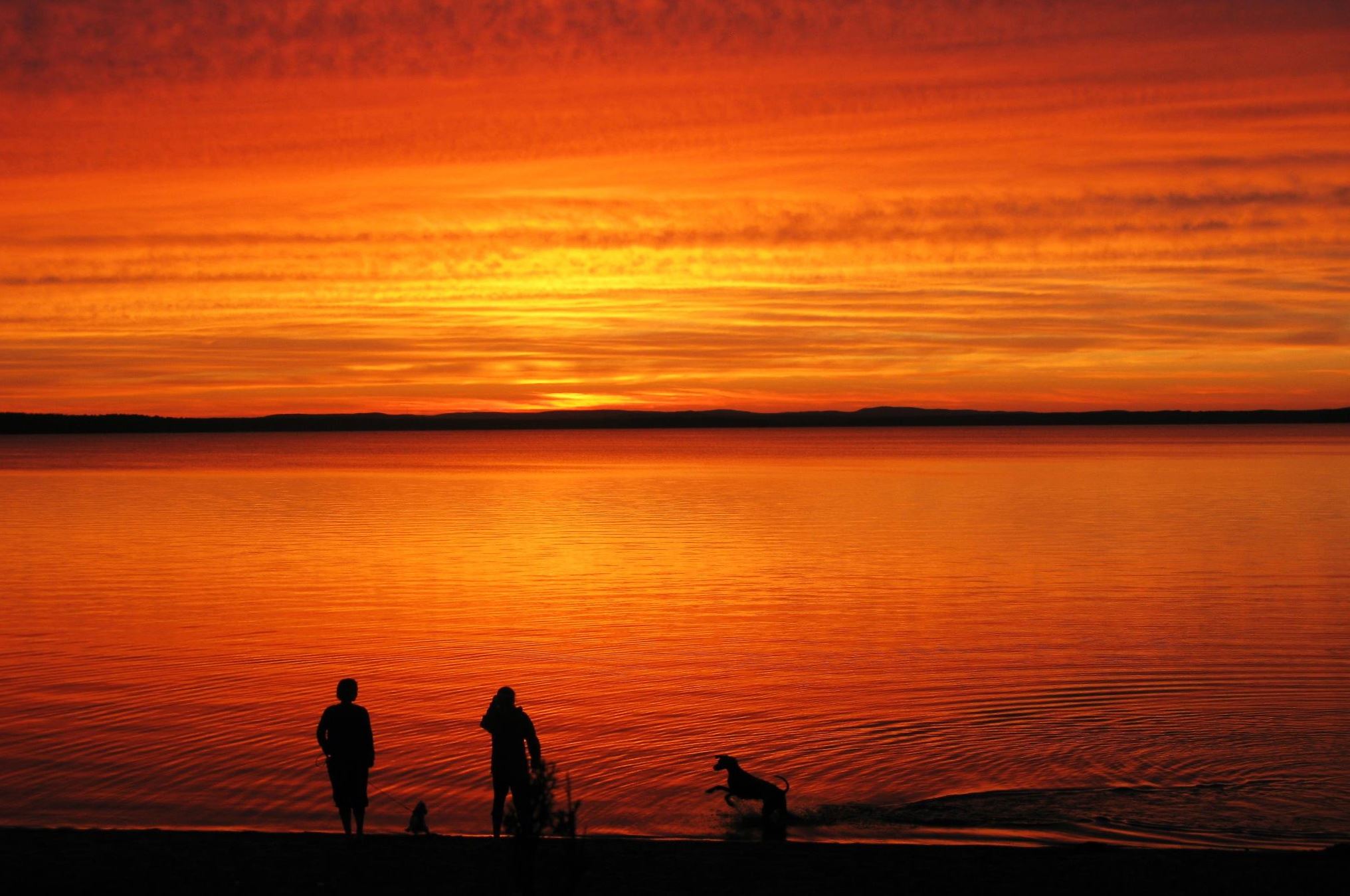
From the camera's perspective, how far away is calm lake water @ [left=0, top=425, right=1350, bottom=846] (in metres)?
15.8

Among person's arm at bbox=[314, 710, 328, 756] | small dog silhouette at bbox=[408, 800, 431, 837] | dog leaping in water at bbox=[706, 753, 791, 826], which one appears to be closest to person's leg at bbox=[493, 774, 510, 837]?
small dog silhouette at bbox=[408, 800, 431, 837]

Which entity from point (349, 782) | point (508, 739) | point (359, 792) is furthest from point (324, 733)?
point (508, 739)

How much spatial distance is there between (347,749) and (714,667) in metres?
12.4

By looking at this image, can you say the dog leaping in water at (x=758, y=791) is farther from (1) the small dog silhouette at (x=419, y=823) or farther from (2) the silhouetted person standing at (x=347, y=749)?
(2) the silhouetted person standing at (x=347, y=749)

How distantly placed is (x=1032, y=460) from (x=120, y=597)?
111 meters

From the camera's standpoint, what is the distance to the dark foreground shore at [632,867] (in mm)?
11344

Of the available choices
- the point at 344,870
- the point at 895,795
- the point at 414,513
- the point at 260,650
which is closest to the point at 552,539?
the point at 414,513

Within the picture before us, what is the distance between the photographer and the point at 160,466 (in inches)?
5423

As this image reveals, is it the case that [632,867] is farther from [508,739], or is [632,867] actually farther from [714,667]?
[714,667]

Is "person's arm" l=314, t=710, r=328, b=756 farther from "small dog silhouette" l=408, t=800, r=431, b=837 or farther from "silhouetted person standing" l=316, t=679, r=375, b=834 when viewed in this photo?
"small dog silhouette" l=408, t=800, r=431, b=837

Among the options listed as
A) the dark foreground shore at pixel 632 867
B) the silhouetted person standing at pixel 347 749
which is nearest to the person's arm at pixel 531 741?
the dark foreground shore at pixel 632 867

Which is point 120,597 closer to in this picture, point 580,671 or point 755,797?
point 580,671

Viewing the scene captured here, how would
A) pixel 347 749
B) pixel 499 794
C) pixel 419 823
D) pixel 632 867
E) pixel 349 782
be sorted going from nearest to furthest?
pixel 632 867 → pixel 347 749 → pixel 349 782 → pixel 499 794 → pixel 419 823

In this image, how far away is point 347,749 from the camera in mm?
12820
